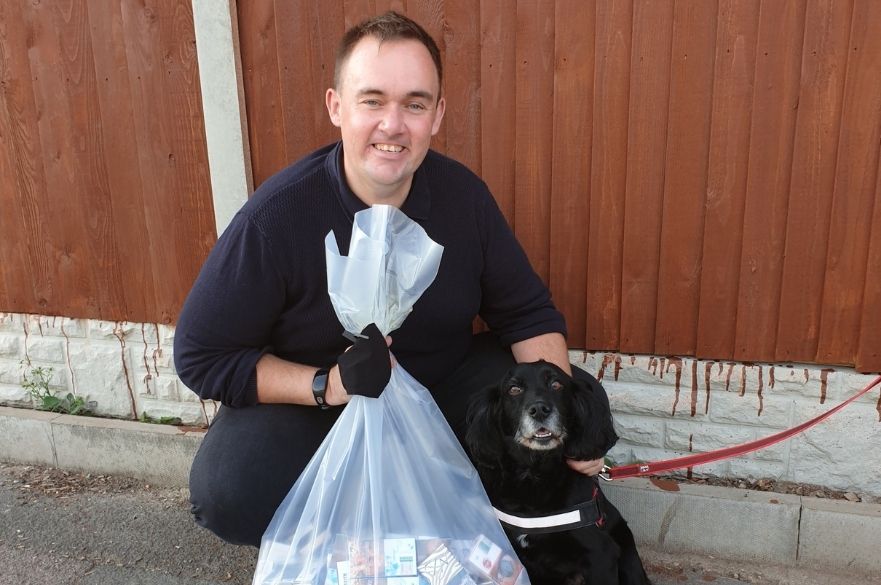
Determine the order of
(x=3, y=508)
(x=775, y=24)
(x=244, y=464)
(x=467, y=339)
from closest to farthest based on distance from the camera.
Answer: (x=244, y=464) → (x=775, y=24) → (x=467, y=339) → (x=3, y=508)

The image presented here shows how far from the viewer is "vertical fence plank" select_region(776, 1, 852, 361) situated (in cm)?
238

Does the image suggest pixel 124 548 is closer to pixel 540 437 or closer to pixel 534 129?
pixel 540 437

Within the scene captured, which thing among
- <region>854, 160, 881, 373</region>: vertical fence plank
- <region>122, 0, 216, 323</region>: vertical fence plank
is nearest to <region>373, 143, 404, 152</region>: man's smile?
<region>122, 0, 216, 323</region>: vertical fence plank

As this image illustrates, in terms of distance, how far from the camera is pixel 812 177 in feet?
8.18

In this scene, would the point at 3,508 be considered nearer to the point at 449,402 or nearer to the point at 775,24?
the point at 449,402

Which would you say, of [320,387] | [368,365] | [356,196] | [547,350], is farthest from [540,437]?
[356,196]

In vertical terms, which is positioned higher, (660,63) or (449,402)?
(660,63)

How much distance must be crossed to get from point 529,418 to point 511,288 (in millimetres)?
568

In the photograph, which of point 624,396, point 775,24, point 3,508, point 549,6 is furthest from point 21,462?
point 775,24

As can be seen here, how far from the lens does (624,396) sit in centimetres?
287

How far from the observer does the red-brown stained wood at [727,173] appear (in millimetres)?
2451

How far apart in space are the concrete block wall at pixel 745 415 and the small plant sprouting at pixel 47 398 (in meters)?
2.45

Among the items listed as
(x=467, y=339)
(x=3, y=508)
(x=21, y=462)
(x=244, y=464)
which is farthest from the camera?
(x=21, y=462)

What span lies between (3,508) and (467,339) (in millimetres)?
2212
